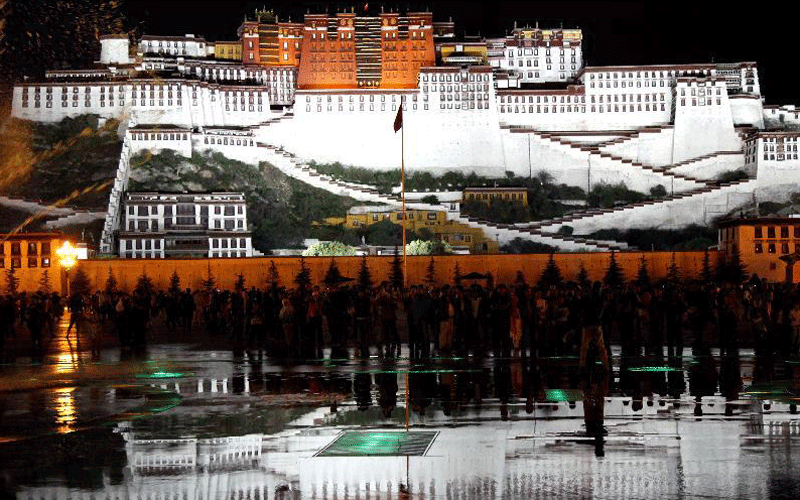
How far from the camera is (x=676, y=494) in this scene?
8.52 meters

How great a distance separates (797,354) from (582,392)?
6532mm

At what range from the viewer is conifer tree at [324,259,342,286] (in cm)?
4383

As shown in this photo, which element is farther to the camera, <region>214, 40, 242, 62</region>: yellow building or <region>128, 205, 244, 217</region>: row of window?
<region>214, 40, 242, 62</region>: yellow building

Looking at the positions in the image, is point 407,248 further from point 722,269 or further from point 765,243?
point 722,269

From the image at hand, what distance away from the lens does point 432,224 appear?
7775cm

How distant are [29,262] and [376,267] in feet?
45.4

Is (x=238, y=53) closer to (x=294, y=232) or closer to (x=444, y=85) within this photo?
(x=444, y=85)

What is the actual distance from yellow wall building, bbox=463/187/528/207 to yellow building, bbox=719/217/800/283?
30.1 metres

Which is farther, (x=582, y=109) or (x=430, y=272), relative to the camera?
(x=582, y=109)

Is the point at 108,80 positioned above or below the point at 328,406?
above

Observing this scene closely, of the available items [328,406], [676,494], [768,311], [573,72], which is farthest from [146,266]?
[573,72]

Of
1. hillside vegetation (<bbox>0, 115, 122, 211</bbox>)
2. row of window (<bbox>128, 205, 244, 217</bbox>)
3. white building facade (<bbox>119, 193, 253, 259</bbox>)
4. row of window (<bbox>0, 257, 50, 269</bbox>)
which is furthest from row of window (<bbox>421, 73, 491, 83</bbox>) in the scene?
row of window (<bbox>0, 257, 50, 269</bbox>)

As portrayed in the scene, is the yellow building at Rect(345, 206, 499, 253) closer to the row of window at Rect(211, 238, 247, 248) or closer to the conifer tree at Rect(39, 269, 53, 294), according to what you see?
the row of window at Rect(211, 238, 247, 248)

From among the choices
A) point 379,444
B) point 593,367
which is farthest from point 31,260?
point 379,444
